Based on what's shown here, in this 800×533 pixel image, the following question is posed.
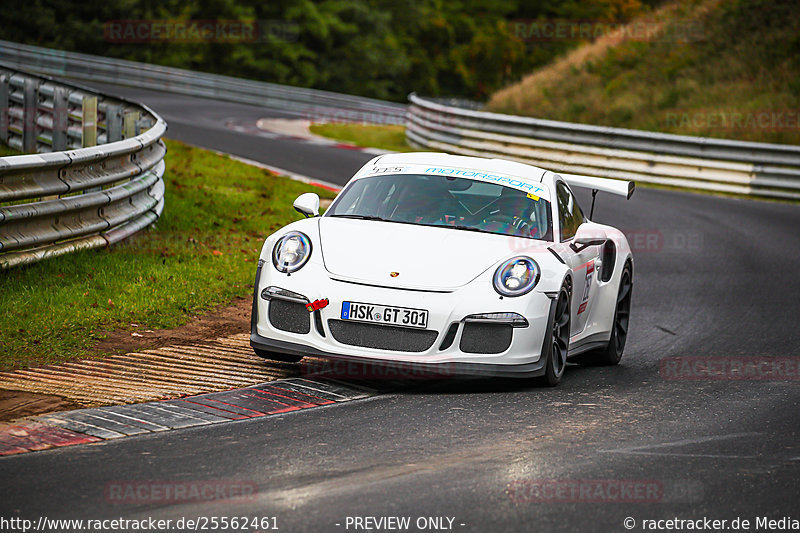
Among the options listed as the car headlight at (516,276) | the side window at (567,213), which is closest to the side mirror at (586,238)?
the side window at (567,213)

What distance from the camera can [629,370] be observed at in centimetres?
838

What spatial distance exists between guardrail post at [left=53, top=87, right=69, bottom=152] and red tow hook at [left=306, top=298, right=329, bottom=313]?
8.79 m

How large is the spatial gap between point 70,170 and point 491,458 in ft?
18.9

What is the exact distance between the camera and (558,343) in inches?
288

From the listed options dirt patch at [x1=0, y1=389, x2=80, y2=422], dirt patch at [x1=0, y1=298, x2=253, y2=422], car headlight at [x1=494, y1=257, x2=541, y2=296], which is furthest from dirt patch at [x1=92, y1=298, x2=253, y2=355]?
car headlight at [x1=494, y1=257, x2=541, y2=296]

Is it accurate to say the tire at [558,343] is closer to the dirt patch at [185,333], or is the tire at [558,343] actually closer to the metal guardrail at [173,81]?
the dirt patch at [185,333]

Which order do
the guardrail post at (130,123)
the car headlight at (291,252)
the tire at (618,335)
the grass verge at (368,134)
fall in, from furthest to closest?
1. the grass verge at (368,134)
2. the guardrail post at (130,123)
3. the tire at (618,335)
4. the car headlight at (291,252)

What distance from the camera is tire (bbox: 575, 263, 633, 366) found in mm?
8648

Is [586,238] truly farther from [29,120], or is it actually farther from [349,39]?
[349,39]

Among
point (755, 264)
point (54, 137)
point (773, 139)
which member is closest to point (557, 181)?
point (755, 264)

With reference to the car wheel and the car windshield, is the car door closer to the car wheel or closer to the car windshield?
the car windshield

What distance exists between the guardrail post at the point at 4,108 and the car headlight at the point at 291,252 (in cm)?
1010

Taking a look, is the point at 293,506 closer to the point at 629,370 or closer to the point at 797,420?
the point at 797,420

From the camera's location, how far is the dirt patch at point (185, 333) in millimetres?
7777
